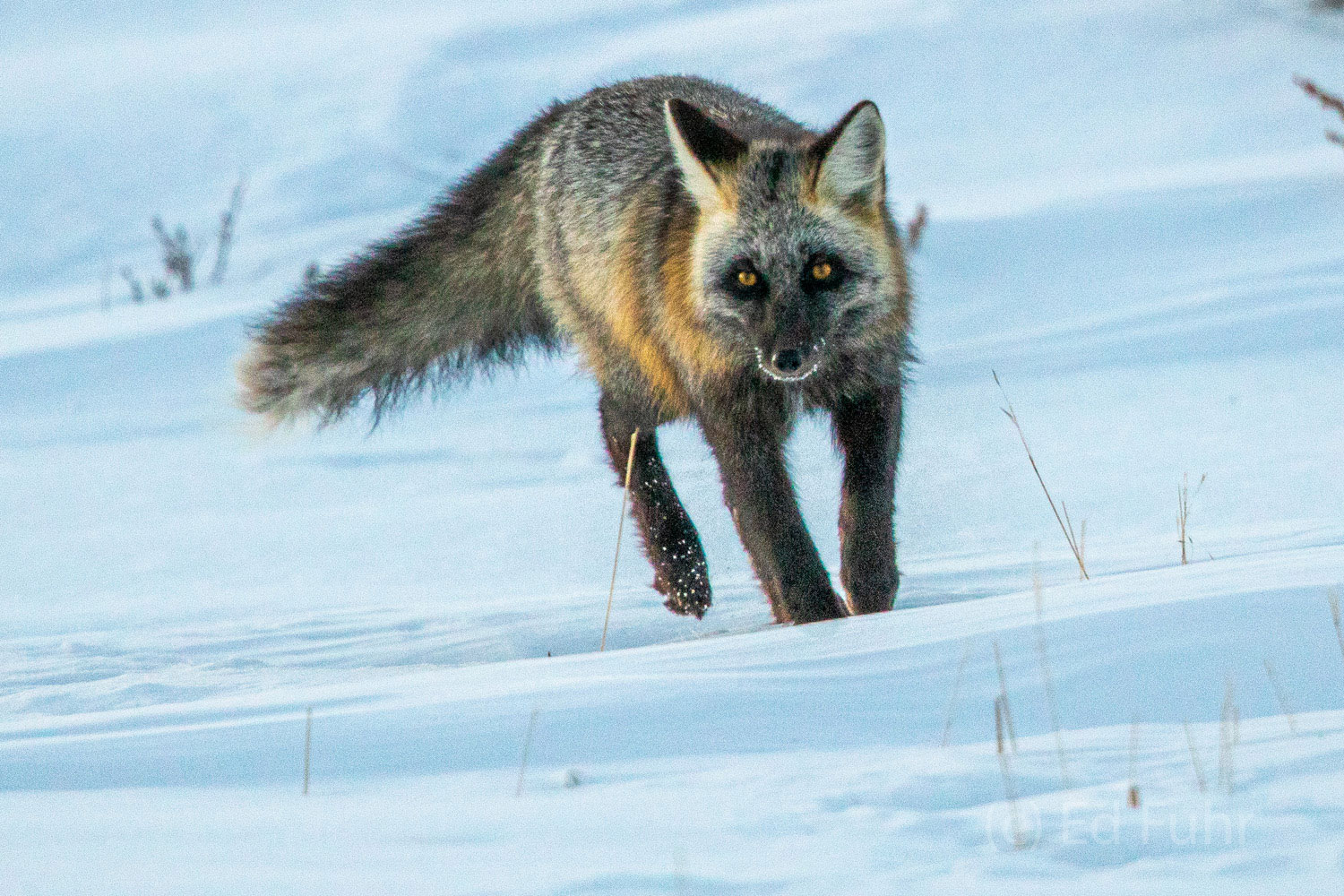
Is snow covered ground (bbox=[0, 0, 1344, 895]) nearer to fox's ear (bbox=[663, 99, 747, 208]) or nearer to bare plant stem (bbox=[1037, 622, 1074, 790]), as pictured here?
bare plant stem (bbox=[1037, 622, 1074, 790])

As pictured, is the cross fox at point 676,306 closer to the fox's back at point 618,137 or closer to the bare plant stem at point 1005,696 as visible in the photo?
the fox's back at point 618,137

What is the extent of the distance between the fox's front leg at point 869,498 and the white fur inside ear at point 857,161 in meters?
0.61

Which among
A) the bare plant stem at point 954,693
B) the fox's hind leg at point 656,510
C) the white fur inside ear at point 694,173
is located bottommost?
the fox's hind leg at point 656,510

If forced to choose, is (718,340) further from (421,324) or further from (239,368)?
(239,368)

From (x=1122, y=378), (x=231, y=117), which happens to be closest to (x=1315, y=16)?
(x=1122, y=378)

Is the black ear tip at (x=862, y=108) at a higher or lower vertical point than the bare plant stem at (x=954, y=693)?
higher

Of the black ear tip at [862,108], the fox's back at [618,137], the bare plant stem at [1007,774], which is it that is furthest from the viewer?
the fox's back at [618,137]

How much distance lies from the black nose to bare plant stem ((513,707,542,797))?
148 centimetres

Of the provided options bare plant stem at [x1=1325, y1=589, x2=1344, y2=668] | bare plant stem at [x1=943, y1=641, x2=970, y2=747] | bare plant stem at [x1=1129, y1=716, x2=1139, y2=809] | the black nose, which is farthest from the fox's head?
bare plant stem at [x1=1129, y1=716, x2=1139, y2=809]

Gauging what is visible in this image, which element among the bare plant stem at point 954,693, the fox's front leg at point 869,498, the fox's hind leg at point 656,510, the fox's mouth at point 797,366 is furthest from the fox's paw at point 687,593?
the bare plant stem at point 954,693

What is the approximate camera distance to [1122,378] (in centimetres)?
794

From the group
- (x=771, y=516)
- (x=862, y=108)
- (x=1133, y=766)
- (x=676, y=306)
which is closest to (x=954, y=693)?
(x=1133, y=766)

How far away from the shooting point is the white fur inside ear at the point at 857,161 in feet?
12.4

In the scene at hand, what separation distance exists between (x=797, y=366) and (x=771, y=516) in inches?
24.4
